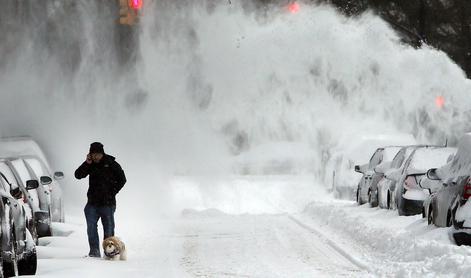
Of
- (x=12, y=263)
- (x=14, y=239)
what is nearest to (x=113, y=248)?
(x=14, y=239)

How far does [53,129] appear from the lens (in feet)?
94.2

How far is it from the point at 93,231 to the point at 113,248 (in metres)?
0.58

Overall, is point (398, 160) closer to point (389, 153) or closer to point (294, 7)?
point (389, 153)

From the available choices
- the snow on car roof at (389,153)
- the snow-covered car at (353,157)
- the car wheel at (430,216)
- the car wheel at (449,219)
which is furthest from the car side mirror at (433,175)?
the snow-covered car at (353,157)

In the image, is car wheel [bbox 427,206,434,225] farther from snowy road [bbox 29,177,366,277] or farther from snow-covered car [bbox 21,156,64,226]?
snow-covered car [bbox 21,156,64,226]

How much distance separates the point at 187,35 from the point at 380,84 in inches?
306

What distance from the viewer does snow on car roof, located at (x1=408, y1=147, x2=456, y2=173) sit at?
1753 cm

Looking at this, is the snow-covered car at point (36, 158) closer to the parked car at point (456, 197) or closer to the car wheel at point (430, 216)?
the car wheel at point (430, 216)

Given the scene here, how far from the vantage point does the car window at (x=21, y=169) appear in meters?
14.8

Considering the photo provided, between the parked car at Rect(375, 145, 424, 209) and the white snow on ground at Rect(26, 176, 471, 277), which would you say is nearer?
the white snow on ground at Rect(26, 176, 471, 277)

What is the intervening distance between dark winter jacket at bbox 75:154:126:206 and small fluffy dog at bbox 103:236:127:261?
761 millimetres

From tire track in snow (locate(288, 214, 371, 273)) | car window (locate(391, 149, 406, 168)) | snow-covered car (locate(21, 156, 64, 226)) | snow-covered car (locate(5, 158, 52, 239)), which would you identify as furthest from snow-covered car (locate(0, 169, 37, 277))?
car window (locate(391, 149, 406, 168))

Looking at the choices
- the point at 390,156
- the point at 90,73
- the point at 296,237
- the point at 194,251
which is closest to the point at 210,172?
the point at 90,73

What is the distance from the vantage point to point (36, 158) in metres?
17.7
